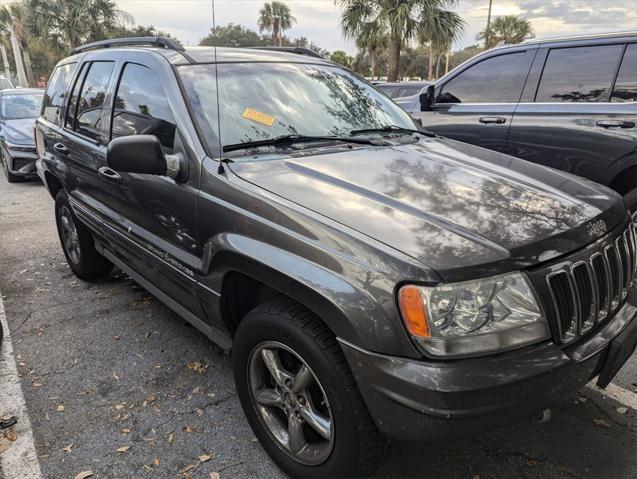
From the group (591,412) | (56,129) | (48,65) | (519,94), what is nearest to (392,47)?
(519,94)

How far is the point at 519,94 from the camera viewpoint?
190 inches

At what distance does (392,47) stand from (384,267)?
54.2ft

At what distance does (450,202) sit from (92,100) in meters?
2.80

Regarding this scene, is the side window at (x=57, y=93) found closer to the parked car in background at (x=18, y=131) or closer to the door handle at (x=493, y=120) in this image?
the door handle at (x=493, y=120)

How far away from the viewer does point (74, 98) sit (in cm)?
Result: 392

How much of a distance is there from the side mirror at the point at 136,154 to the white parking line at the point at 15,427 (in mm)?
1451

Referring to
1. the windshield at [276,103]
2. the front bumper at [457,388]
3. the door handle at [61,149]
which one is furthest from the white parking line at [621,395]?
the door handle at [61,149]

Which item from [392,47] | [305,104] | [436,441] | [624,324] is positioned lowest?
[436,441]

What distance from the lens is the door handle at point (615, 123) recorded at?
4.03 metres

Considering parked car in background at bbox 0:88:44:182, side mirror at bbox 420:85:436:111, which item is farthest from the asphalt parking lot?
parked car in background at bbox 0:88:44:182

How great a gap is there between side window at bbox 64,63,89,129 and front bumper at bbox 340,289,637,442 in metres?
3.26

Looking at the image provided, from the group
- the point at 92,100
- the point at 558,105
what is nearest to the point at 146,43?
the point at 92,100

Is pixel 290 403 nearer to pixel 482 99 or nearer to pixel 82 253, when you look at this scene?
pixel 82 253

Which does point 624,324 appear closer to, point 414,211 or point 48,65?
point 414,211
